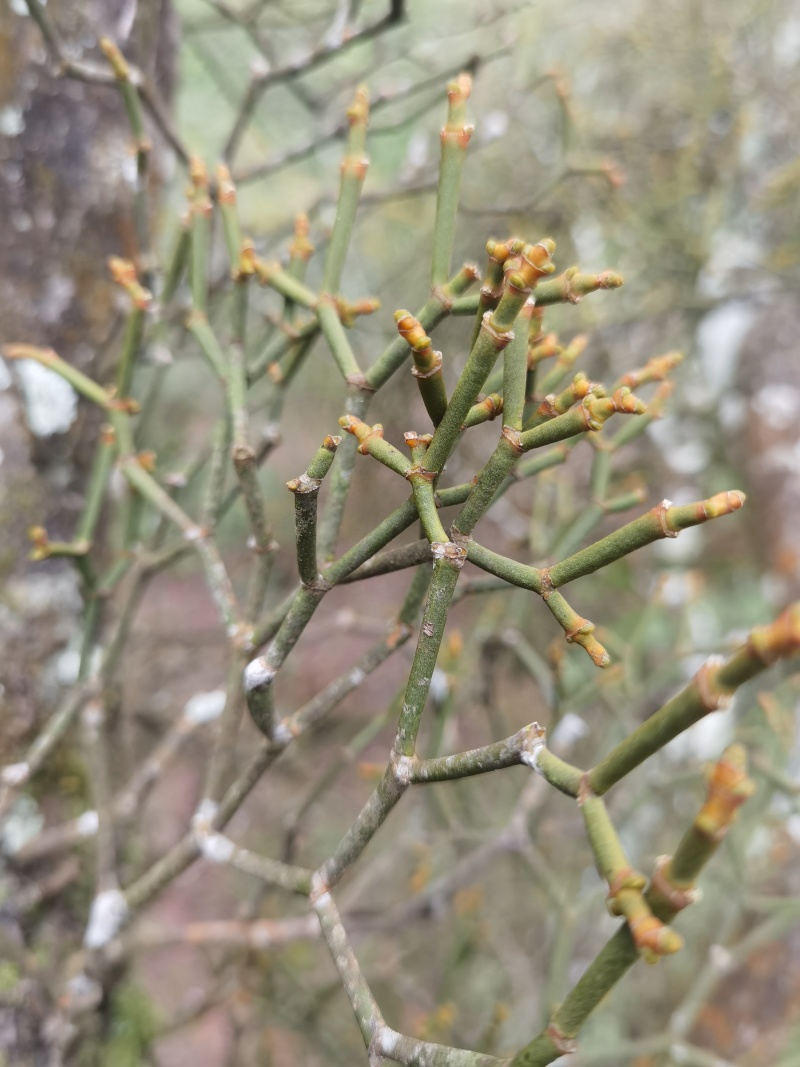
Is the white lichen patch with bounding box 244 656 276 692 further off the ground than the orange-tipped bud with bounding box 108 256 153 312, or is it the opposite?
the orange-tipped bud with bounding box 108 256 153 312

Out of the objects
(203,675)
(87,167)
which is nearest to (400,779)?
(87,167)

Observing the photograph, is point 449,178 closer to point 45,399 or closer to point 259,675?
point 259,675

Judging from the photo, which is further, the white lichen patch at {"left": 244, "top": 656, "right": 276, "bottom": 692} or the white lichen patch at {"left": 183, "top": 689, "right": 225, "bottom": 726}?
the white lichen patch at {"left": 183, "top": 689, "right": 225, "bottom": 726}

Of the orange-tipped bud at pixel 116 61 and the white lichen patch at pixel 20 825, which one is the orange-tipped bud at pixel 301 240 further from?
the white lichen patch at pixel 20 825

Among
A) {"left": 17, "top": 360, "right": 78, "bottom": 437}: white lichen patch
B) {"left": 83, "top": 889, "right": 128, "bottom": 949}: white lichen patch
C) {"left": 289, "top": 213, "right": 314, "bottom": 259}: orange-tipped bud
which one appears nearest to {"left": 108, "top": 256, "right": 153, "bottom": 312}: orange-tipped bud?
{"left": 289, "top": 213, "right": 314, "bottom": 259}: orange-tipped bud

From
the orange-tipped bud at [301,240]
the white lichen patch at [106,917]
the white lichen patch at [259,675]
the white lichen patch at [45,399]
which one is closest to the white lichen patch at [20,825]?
the white lichen patch at [106,917]

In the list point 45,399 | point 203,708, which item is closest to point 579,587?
point 203,708

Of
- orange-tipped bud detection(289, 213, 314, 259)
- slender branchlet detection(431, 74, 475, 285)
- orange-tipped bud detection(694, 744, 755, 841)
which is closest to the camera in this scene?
orange-tipped bud detection(694, 744, 755, 841)

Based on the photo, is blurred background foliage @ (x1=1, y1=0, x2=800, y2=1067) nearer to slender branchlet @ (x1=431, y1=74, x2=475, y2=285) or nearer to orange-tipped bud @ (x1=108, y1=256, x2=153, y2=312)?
orange-tipped bud @ (x1=108, y1=256, x2=153, y2=312)
